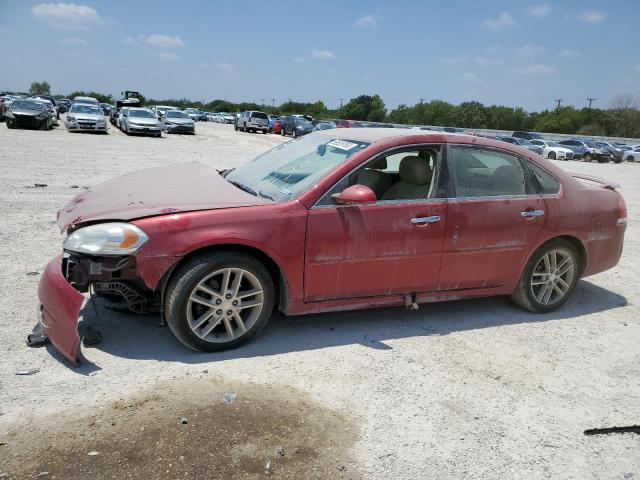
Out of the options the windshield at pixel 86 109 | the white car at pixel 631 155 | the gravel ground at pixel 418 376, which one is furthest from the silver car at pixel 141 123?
the white car at pixel 631 155

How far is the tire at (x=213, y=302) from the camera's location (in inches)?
140

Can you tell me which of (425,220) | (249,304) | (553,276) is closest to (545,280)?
(553,276)

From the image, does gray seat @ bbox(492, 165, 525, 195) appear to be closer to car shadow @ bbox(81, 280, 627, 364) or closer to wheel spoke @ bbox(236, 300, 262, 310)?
car shadow @ bbox(81, 280, 627, 364)

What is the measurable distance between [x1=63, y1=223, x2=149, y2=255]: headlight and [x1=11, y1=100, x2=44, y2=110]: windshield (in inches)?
1035

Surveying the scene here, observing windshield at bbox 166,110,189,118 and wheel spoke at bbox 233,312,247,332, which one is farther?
windshield at bbox 166,110,189,118

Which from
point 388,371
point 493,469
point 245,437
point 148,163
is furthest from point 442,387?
point 148,163

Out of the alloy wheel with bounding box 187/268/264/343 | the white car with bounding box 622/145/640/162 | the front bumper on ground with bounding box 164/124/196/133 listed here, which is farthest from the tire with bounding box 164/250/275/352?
the white car with bounding box 622/145/640/162

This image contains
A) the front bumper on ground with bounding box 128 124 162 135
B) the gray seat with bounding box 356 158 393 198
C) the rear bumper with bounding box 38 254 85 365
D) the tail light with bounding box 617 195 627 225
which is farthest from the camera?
the front bumper on ground with bounding box 128 124 162 135

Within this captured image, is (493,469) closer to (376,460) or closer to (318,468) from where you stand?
(376,460)

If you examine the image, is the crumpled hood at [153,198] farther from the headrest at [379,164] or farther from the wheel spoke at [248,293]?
the headrest at [379,164]

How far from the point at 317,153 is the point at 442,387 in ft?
7.06

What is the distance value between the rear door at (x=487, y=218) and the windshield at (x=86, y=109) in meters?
26.6

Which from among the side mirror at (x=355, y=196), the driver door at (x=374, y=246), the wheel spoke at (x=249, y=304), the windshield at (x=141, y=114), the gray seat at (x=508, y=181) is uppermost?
the windshield at (x=141, y=114)

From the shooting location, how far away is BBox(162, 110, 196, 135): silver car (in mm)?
31848
